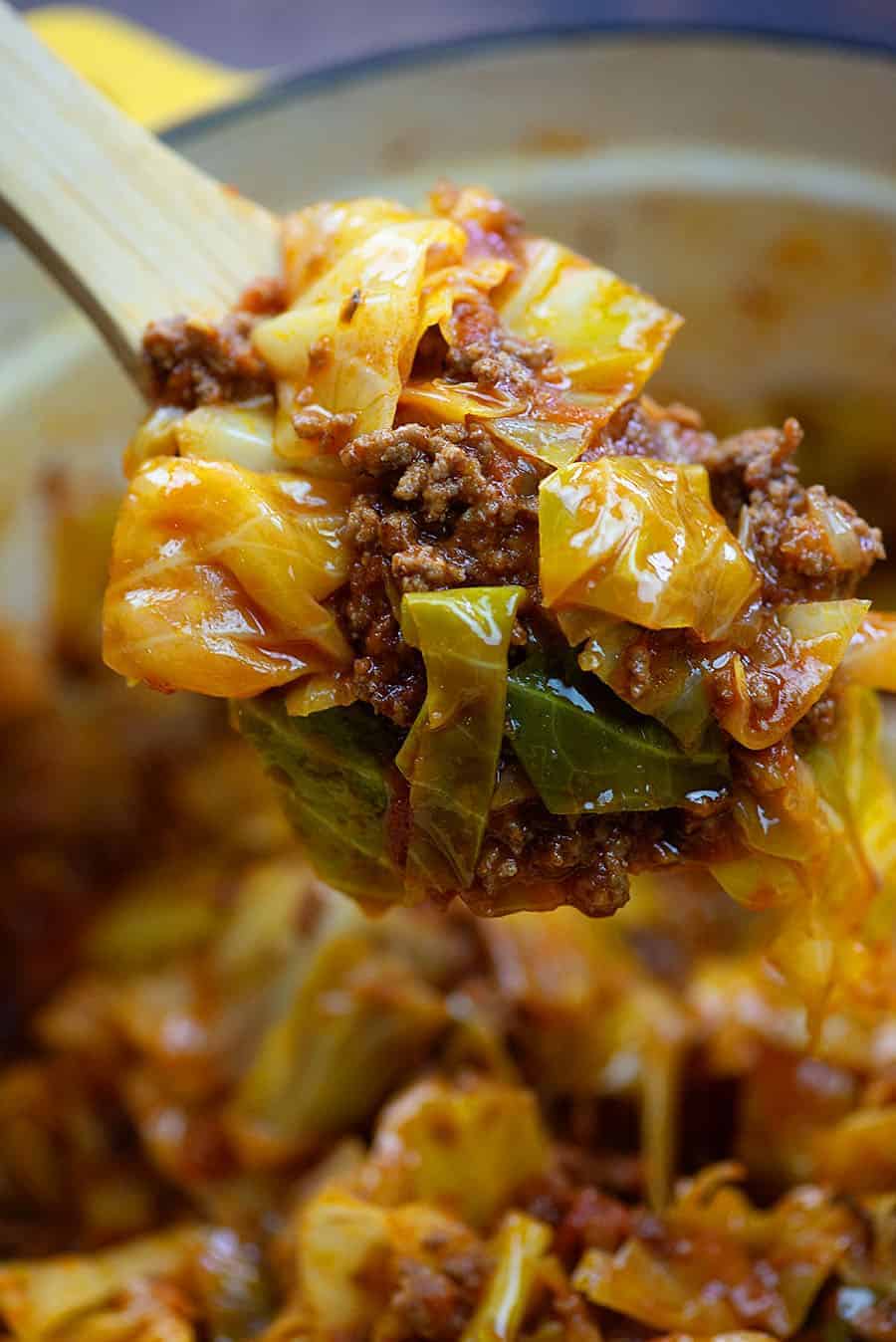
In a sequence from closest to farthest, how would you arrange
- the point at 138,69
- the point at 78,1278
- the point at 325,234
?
1. the point at 325,234
2. the point at 78,1278
3. the point at 138,69

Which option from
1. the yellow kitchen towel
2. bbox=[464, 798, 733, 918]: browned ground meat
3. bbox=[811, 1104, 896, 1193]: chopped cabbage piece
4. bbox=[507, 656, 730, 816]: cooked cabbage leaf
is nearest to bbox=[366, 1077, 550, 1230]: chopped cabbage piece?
bbox=[811, 1104, 896, 1193]: chopped cabbage piece

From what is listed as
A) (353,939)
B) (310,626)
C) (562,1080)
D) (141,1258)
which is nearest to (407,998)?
(353,939)

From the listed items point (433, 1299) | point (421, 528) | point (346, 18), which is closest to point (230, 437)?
→ point (421, 528)

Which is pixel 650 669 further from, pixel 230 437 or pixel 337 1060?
pixel 337 1060

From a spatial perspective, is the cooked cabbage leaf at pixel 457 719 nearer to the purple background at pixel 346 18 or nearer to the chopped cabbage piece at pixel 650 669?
the chopped cabbage piece at pixel 650 669

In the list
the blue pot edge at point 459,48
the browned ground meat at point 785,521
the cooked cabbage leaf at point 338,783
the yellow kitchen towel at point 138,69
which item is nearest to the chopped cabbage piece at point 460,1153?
the cooked cabbage leaf at point 338,783

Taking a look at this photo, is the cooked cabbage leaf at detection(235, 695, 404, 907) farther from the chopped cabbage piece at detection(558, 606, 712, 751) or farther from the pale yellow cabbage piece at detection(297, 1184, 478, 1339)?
the pale yellow cabbage piece at detection(297, 1184, 478, 1339)

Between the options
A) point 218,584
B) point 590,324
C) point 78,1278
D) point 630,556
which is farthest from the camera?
point 78,1278
